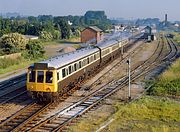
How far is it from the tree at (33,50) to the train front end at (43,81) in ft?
92.3

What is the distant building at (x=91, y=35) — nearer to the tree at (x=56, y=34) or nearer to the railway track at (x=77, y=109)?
the tree at (x=56, y=34)

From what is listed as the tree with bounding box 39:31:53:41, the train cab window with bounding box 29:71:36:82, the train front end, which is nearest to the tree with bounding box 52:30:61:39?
the tree with bounding box 39:31:53:41

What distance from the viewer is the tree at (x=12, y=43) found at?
53.4 metres

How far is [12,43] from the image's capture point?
54.3 meters

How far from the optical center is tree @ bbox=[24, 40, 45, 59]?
51.3m

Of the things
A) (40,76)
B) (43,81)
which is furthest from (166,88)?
(40,76)

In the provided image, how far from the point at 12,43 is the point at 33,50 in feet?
14.5

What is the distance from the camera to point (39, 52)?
175 feet

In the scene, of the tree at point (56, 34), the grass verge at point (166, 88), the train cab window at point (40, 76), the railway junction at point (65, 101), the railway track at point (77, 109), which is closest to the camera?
the railway track at point (77, 109)

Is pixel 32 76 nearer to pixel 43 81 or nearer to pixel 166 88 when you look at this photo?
pixel 43 81

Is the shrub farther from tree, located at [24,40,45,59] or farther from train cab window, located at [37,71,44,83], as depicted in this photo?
train cab window, located at [37,71,44,83]

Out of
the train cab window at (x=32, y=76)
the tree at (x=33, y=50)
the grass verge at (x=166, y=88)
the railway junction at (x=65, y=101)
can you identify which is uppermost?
the train cab window at (x=32, y=76)

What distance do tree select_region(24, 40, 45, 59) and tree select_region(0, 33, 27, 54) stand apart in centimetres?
120

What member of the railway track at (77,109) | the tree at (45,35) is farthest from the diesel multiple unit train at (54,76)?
the tree at (45,35)
